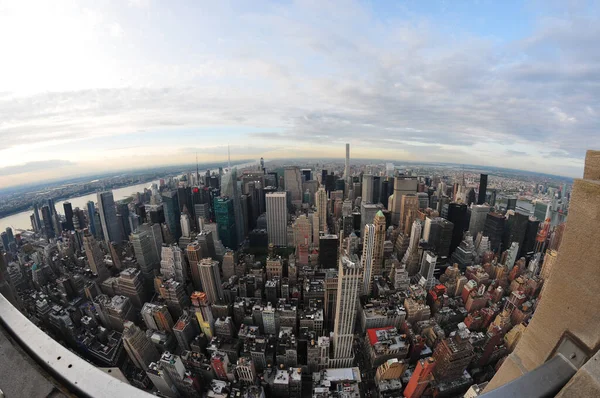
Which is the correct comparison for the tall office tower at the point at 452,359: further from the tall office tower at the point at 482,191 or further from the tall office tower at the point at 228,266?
the tall office tower at the point at 482,191

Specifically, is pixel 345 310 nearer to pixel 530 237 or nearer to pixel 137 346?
pixel 137 346

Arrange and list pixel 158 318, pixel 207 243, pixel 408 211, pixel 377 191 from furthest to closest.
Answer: pixel 377 191 < pixel 408 211 < pixel 207 243 < pixel 158 318

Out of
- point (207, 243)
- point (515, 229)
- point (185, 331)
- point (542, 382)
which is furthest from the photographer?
point (515, 229)

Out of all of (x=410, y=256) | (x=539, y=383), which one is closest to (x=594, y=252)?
(x=539, y=383)

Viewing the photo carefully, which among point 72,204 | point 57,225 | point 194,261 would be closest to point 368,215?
point 194,261

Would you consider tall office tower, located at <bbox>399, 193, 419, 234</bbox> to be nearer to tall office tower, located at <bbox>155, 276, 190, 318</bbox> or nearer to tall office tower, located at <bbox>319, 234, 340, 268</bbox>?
tall office tower, located at <bbox>319, 234, 340, 268</bbox>

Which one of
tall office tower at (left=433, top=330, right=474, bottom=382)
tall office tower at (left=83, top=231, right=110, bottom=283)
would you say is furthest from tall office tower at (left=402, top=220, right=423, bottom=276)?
tall office tower at (left=83, top=231, right=110, bottom=283)
